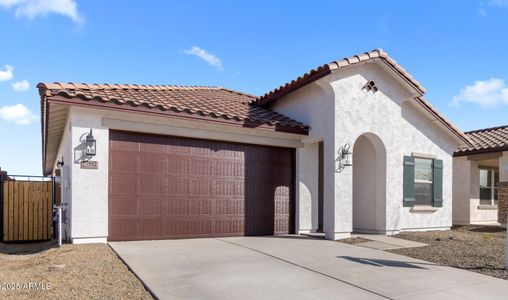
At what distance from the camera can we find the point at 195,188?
10.6 metres

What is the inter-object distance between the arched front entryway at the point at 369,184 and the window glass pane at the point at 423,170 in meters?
1.69

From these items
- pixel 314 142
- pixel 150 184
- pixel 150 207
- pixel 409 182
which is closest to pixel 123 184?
pixel 150 184

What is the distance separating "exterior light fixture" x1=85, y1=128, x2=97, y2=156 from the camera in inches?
357

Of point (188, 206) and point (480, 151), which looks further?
point (480, 151)

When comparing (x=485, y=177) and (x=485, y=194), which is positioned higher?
(x=485, y=177)

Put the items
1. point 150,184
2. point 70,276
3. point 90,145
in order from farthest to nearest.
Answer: point 150,184, point 90,145, point 70,276

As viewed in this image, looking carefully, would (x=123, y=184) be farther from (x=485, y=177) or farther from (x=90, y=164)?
(x=485, y=177)

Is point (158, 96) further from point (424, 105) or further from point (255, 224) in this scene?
point (424, 105)

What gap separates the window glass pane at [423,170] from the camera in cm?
1338

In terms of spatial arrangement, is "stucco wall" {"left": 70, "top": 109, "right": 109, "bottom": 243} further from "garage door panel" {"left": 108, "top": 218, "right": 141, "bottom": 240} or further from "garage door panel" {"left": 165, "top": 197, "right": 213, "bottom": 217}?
"garage door panel" {"left": 165, "top": 197, "right": 213, "bottom": 217}

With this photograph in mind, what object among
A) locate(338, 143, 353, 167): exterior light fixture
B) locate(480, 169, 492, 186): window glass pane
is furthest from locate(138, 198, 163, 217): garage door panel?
locate(480, 169, 492, 186): window glass pane

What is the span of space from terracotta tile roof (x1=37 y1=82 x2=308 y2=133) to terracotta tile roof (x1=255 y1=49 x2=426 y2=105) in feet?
2.46

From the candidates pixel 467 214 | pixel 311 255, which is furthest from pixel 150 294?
pixel 467 214

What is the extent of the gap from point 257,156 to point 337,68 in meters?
3.31
